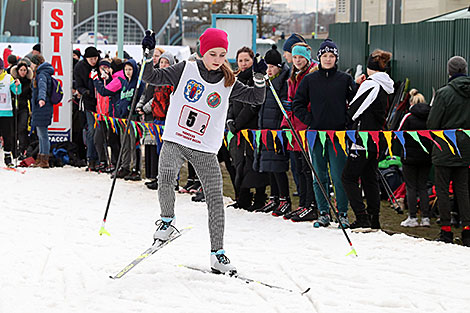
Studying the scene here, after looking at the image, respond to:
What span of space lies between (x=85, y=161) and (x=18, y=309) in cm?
959

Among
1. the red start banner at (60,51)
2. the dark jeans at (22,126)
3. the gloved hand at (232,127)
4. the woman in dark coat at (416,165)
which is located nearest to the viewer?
the woman in dark coat at (416,165)

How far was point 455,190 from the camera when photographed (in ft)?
24.3

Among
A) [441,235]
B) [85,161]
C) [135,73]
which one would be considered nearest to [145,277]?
[441,235]

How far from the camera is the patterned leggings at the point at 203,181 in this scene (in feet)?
17.3

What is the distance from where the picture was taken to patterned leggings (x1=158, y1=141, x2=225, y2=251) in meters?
5.27

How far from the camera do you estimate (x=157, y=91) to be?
1023 cm

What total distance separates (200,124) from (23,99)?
9200 mm

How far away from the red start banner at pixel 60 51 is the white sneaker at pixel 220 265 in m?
9.35

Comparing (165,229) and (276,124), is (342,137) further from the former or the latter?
(165,229)

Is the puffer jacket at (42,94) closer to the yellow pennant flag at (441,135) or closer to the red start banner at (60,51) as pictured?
the red start banner at (60,51)

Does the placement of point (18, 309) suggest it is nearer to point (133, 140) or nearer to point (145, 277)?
point (145, 277)

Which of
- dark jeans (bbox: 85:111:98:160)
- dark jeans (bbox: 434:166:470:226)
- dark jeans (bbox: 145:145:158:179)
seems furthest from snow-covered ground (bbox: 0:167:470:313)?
dark jeans (bbox: 85:111:98:160)

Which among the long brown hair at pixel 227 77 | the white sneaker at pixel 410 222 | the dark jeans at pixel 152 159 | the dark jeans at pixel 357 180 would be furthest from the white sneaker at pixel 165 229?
the dark jeans at pixel 152 159

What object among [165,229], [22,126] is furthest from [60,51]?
[165,229]
